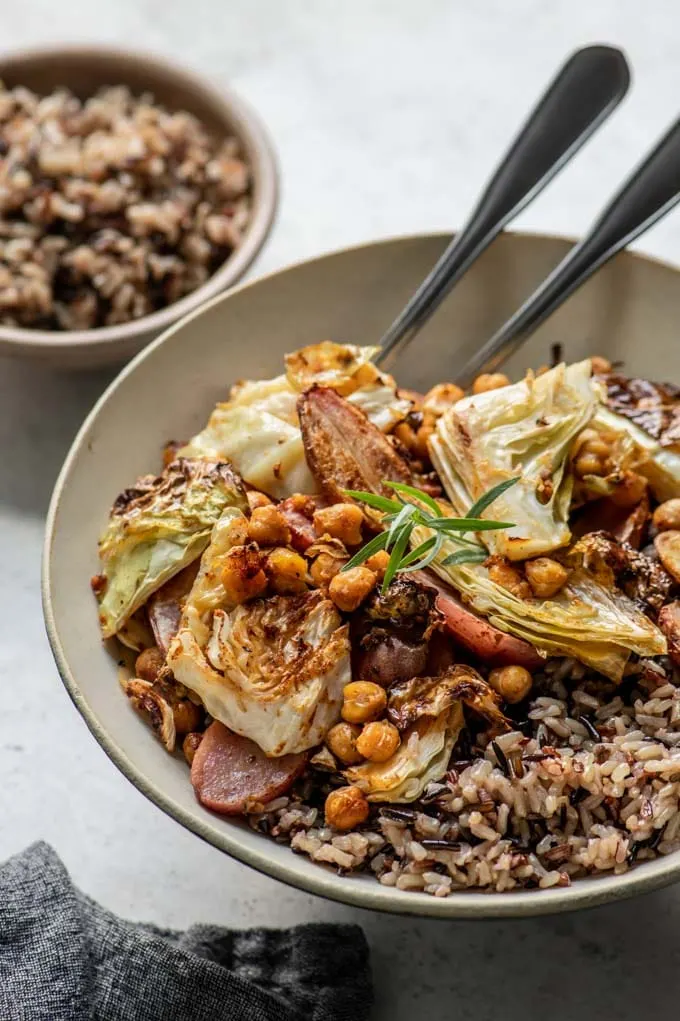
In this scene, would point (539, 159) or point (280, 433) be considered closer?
point (280, 433)

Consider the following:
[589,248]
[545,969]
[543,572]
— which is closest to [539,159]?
[589,248]

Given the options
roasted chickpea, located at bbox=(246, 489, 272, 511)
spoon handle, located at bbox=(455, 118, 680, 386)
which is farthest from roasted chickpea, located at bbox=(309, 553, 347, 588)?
spoon handle, located at bbox=(455, 118, 680, 386)

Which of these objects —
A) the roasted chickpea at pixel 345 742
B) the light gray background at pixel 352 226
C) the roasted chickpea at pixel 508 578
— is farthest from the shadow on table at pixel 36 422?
the roasted chickpea at pixel 508 578

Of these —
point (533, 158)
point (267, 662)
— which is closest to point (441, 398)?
point (533, 158)

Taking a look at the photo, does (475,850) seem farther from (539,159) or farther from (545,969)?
(539,159)

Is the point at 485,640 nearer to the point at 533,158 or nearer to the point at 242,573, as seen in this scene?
the point at 242,573

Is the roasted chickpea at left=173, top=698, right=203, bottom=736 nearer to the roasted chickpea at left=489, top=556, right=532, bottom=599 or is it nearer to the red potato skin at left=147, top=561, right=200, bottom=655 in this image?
the red potato skin at left=147, top=561, right=200, bottom=655
